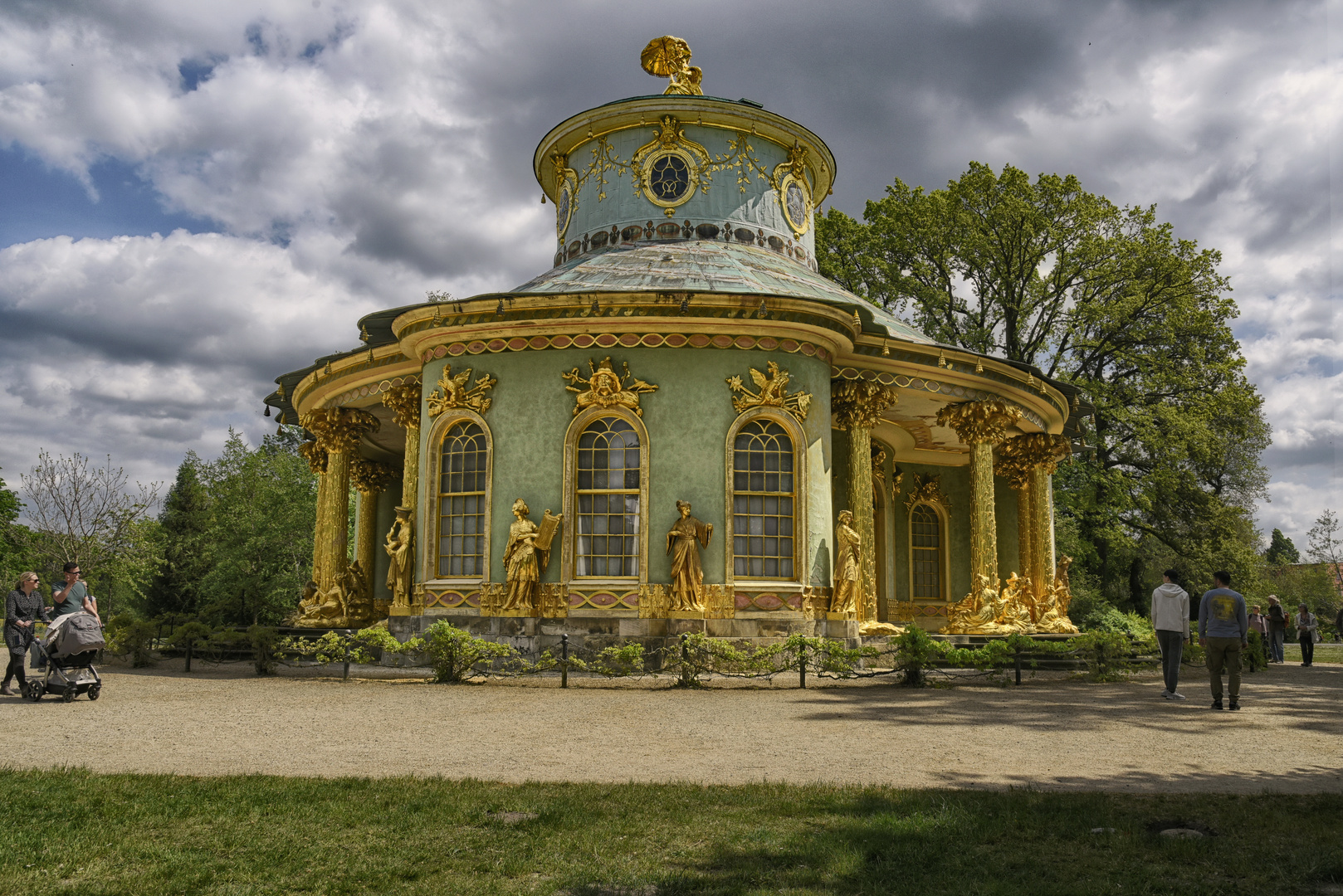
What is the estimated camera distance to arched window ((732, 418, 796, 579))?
16.5 m

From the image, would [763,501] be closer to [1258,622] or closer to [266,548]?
[1258,622]

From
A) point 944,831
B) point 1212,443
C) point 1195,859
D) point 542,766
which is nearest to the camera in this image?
point 1195,859

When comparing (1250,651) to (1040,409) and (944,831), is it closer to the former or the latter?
(1040,409)

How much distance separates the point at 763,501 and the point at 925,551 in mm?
10609

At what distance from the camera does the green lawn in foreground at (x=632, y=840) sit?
4.68 m

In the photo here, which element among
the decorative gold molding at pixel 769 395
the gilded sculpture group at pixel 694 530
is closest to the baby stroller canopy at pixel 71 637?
the gilded sculpture group at pixel 694 530

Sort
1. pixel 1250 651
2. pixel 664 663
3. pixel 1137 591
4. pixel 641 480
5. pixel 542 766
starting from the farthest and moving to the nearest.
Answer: pixel 1137 591
pixel 1250 651
pixel 641 480
pixel 664 663
pixel 542 766

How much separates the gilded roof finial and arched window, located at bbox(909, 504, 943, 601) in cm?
1195

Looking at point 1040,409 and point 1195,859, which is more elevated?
point 1040,409

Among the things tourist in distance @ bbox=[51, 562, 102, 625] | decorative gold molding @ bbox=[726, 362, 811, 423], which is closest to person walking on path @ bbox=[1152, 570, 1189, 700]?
decorative gold molding @ bbox=[726, 362, 811, 423]

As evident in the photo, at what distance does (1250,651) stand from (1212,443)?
12638 mm

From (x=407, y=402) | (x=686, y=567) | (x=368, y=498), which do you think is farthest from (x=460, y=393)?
(x=368, y=498)

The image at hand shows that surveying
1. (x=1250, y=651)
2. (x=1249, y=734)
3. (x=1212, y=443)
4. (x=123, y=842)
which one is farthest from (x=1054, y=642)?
(x=1212, y=443)

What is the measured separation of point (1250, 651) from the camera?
704 inches
